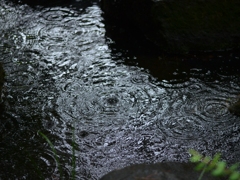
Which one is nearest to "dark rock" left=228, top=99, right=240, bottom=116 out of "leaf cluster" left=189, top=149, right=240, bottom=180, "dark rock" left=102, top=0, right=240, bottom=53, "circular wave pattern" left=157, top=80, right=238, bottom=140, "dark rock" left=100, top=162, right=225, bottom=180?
"circular wave pattern" left=157, top=80, right=238, bottom=140

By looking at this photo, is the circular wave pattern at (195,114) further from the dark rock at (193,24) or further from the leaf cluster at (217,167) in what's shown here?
the leaf cluster at (217,167)

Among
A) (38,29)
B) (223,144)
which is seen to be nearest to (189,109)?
(223,144)

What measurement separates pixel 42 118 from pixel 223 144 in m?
1.73

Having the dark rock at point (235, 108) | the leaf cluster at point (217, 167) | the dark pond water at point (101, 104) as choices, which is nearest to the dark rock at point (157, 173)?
the dark pond water at point (101, 104)

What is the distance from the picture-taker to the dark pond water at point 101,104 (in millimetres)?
3326

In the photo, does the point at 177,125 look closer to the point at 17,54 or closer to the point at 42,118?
the point at 42,118

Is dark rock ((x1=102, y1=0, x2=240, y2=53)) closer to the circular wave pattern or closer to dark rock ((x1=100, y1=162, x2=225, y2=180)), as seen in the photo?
the circular wave pattern

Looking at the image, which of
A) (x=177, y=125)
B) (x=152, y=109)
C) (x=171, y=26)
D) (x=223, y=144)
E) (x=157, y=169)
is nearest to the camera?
(x=157, y=169)

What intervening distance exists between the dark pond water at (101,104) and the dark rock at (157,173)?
715mm

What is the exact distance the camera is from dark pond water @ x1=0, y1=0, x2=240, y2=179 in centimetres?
333

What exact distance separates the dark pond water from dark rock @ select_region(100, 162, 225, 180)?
2.35ft

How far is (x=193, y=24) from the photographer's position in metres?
4.81

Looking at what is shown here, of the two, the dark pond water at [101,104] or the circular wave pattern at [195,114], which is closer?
the dark pond water at [101,104]

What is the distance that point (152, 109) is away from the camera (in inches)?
153
